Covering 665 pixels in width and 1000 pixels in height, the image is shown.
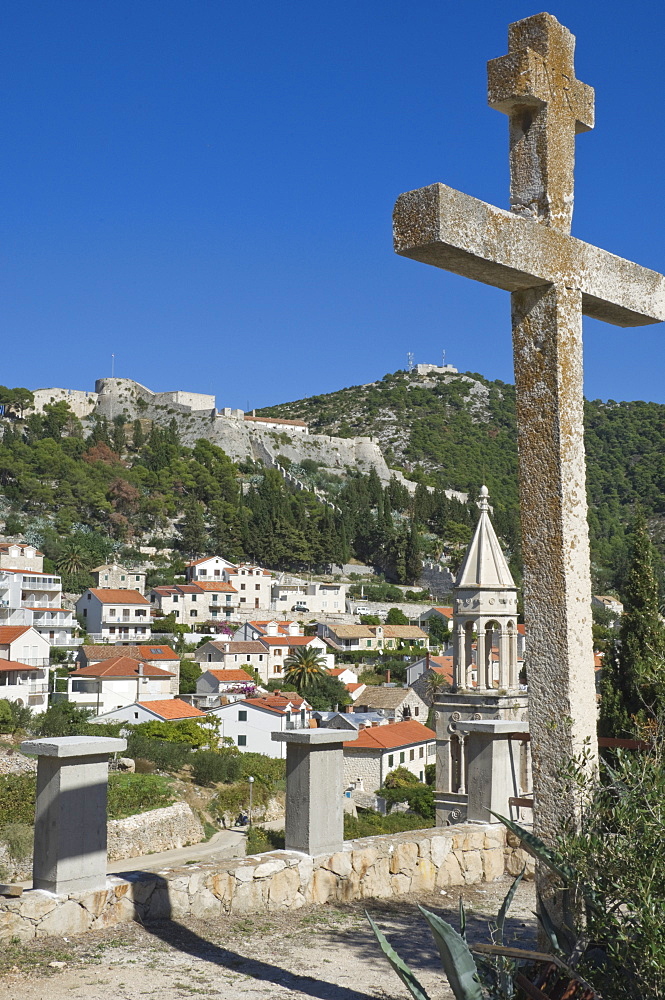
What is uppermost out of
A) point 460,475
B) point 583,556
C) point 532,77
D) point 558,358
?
point 460,475

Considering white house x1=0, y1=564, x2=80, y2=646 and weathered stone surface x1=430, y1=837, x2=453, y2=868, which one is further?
white house x1=0, y1=564, x2=80, y2=646

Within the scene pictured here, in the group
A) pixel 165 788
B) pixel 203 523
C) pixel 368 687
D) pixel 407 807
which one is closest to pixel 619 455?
pixel 203 523

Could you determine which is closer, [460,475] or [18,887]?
[18,887]

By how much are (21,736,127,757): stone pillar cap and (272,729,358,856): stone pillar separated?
1.26 metres

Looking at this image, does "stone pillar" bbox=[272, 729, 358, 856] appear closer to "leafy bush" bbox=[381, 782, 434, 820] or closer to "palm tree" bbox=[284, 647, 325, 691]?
"leafy bush" bbox=[381, 782, 434, 820]

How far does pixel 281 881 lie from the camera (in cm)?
590

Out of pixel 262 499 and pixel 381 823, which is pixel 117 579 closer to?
pixel 262 499

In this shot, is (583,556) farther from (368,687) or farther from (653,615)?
(368,687)

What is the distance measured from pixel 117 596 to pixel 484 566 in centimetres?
4524

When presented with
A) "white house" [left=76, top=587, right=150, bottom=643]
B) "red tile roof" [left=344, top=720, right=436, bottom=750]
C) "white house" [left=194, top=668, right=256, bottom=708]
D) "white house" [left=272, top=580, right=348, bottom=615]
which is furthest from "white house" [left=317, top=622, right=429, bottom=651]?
"red tile roof" [left=344, top=720, right=436, bottom=750]

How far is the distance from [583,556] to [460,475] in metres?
118

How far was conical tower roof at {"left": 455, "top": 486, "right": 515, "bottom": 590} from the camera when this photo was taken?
23.1 metres


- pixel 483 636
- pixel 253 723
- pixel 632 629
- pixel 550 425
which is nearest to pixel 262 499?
pixel 253 723

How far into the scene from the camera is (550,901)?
11.7 feet
